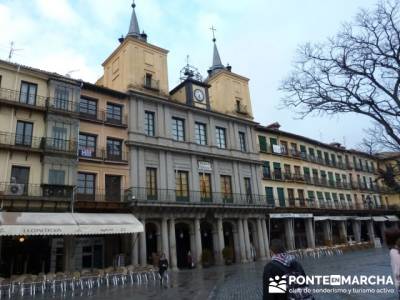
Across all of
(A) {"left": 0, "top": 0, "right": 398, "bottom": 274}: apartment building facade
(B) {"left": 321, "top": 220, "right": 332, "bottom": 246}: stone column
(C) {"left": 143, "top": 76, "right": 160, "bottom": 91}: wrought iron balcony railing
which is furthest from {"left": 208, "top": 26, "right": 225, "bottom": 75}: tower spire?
(B) {"left": 321, "top": 220, "right": 332, "bottom": 246}: stone column

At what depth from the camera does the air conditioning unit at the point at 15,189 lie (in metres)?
19.3

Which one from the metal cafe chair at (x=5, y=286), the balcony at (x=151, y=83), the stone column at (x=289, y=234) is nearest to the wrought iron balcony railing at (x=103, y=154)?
the balcony at (x=151, y=83)

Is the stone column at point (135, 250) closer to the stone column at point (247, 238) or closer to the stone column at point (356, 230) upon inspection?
the stone column at point (247, 238)

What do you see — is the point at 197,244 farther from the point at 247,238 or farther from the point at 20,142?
the point at 20,142

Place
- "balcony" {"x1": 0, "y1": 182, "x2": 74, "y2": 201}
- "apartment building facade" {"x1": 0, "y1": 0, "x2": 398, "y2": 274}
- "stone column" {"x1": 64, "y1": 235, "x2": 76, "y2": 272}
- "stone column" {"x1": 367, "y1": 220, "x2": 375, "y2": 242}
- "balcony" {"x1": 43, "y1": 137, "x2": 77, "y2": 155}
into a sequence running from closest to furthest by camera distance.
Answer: "balcony" {"x1": 0, "y1": 182, "x2": 74, "y2": 201}, "stone column" {"x1": 64, "y1": 235, "x2": 76, "y2": 272}, "apartment building facade" {"x1": 0, "y1": 0, "x2": 398, "y2": 274}, "balcony" {"x1": 43, "y1": 137, "x2": 77, "y2": 155}, "stone column" {"x1": 367, "y1": 220, "x2": 375, "y2": 242}

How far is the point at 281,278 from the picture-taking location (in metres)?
4.39

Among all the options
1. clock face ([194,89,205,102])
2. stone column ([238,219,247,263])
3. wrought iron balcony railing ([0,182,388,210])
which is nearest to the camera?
wrought iron balcony railing ([0,182,388,210])

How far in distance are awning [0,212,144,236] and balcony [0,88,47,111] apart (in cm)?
656

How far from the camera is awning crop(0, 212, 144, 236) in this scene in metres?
16.5

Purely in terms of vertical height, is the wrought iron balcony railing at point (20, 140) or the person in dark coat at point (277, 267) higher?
the wrought iron balcony railing at point (20, 140)

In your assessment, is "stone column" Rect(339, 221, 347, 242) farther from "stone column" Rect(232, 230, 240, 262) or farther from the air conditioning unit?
the air conditioning unit

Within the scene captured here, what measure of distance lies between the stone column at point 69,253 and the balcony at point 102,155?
516 centimetres

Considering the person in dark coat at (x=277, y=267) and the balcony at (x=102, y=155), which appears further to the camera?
the balcony at (x=102, y=155)

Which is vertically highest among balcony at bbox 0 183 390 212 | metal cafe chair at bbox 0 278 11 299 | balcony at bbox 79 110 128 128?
balcony at bbox 79 110 128 128
